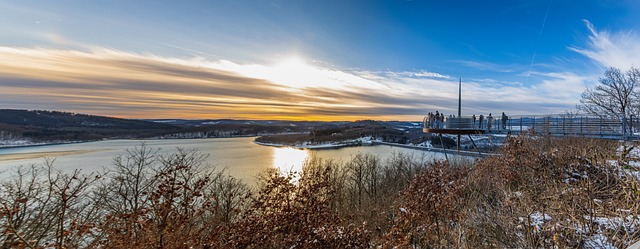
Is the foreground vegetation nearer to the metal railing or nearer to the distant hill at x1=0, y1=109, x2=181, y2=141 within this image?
the metal railing

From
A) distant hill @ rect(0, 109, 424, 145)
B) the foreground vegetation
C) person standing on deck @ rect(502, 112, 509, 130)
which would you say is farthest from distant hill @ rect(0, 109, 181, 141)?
person standing on deck @ rect(502, 112, 509, 130)

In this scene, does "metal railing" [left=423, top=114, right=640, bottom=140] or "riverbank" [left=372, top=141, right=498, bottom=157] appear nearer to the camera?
"metal railing" [left=423, top=114, right=640, bottom=140]

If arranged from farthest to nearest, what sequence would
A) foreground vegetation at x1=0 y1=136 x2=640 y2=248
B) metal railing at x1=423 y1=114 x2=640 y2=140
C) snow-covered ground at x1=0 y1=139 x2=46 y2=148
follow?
snow-covered ground at x1=0 y1=139 x2=46 y2=148
metal railing at x1=423 y1=114 x2=640 y2=140
foreground vegetation at x1=0 y1=136 x2=640 y2=248

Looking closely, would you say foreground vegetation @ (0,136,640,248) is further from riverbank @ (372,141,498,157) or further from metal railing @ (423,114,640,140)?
riverbank @ (372,141,498,157)

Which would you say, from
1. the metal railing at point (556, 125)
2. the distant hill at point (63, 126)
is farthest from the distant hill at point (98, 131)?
the metal railing at point (556, 125)

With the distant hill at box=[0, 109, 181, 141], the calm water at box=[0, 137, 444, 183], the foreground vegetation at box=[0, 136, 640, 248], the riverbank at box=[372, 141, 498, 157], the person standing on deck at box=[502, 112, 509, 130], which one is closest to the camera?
the foreground vegetation at box=[0, 136, 640, 248]

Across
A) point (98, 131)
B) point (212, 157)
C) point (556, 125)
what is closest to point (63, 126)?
point (98, 131)

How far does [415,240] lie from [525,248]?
3752mm

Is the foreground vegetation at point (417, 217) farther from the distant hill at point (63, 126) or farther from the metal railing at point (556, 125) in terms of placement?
the distant hill at point (63, 126)

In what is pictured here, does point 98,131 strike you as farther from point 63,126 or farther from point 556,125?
point 556,125

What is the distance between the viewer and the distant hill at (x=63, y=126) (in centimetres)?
8146

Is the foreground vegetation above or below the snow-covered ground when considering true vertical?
above

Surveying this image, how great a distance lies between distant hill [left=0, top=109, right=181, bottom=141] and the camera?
267 ft

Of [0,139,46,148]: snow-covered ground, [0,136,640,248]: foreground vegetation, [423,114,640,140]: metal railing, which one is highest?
[423,114,640,140]: metal railing
